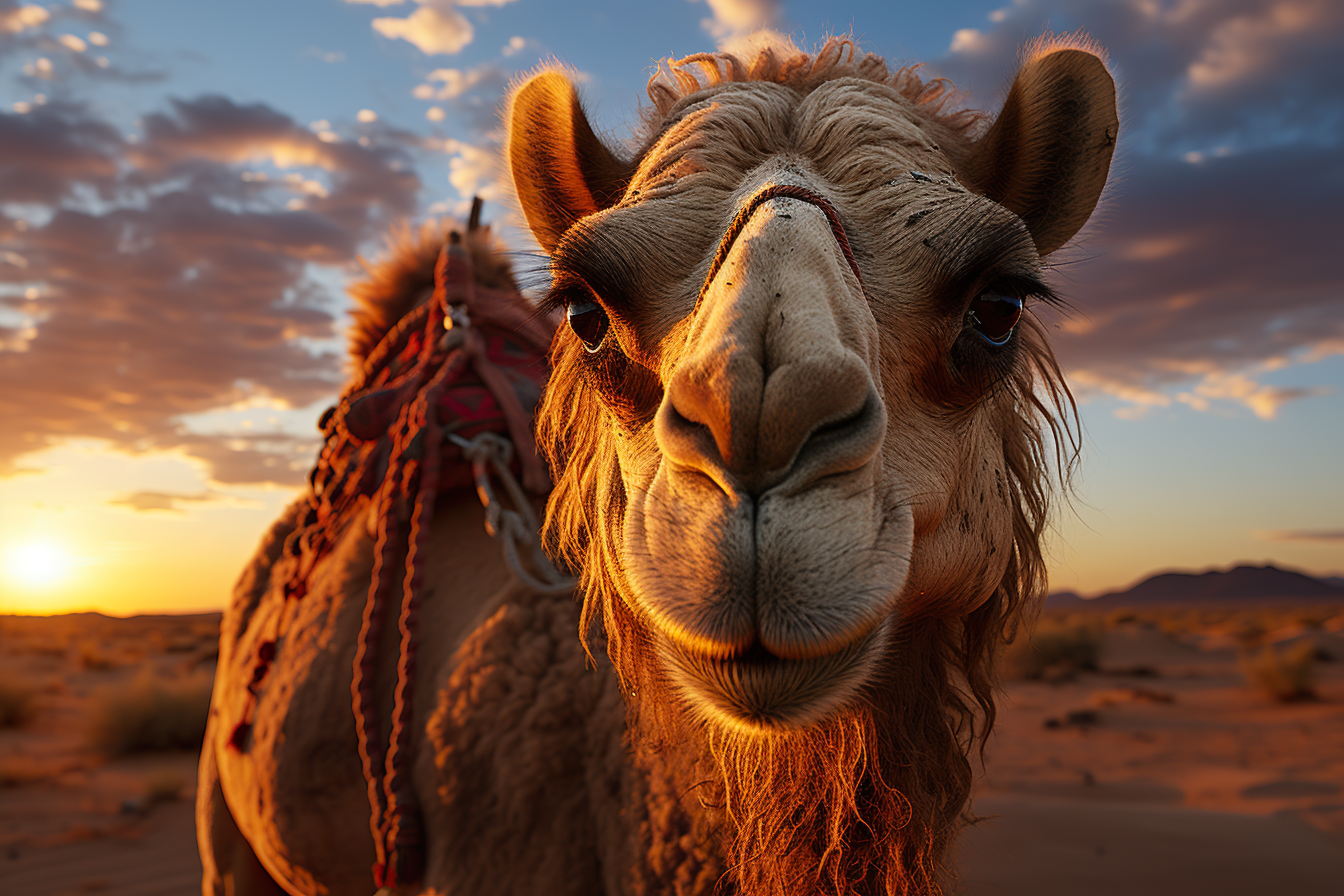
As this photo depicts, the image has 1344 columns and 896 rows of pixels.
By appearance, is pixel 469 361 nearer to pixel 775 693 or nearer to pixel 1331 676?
pixel 775 693

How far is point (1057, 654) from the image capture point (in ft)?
65.6

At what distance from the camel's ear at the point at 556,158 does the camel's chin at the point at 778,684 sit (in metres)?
1.48

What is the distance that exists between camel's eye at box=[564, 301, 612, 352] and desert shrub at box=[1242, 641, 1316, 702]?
694 inches

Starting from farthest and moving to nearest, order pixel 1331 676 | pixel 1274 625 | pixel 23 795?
pixel 1274 625 < pixel 1331 676 < pixel 23 795

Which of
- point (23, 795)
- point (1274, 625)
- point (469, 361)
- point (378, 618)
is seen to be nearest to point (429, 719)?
point (378, 618)

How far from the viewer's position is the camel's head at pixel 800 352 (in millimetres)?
1180

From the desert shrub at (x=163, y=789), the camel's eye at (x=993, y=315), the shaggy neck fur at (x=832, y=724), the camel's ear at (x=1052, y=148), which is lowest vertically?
the desert shrub at (x=163, y=789)

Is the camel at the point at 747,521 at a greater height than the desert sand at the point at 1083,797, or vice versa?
the camel at the point at 747,521

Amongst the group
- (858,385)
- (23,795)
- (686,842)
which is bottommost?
(23,795)

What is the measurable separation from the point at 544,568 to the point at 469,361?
3.51ft

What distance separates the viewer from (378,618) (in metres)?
2.65

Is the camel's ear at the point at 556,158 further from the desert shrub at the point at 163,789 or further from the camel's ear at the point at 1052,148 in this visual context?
the desert shrub at the point at 163,789

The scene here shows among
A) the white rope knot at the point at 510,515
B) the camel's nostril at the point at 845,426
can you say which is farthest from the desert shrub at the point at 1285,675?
the camel's nostril at the point at 845,426

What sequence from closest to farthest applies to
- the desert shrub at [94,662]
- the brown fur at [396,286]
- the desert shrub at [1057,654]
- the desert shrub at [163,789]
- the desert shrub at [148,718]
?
the brown fur at [396,286] → the desert shrub at [163,789] → the desert shrub at [148,718] → the desert shrub at [1057,654] → the desert shrub at [94,662]
